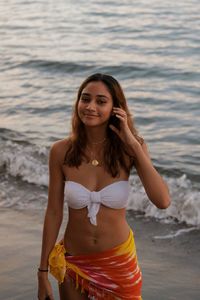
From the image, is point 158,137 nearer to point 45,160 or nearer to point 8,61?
point 45,160

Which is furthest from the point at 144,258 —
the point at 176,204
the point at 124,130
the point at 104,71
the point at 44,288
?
the point at 104,71

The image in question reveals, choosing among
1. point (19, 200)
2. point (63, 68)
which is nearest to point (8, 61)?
point (63, 68)

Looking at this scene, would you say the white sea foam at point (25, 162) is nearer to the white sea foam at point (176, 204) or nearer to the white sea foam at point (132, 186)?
the white sea foam at point (132, 186)

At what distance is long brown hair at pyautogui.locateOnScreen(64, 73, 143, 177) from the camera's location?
153 inches

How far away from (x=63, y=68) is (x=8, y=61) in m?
1.58

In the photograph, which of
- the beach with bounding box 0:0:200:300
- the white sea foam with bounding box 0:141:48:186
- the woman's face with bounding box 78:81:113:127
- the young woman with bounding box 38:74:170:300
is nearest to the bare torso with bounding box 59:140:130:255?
the young woman with bounding box 38:74:170:300

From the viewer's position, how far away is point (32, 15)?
22.5 m

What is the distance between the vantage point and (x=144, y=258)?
6426 millimetres

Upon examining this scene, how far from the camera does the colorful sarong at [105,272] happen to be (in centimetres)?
388

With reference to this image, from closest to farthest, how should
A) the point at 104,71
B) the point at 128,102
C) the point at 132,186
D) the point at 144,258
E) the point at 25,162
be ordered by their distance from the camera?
the point at 144,258 → the point at 132,186 → the point at 25,162 → the point at 128,102 → the point at 104,71

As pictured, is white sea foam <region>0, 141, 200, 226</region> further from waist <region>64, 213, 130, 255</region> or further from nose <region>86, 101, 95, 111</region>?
nose <region>86, 101, 95, 111</region>

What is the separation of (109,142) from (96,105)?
0.24 meters

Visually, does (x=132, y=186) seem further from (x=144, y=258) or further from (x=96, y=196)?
(x=96, y=196)

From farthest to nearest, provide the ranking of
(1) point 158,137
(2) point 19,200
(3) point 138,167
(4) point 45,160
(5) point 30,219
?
(1) point 158,137 → (4) point 45,160 → (2) point 19,200 → (5) point 30,219 → (3) point 138,167
